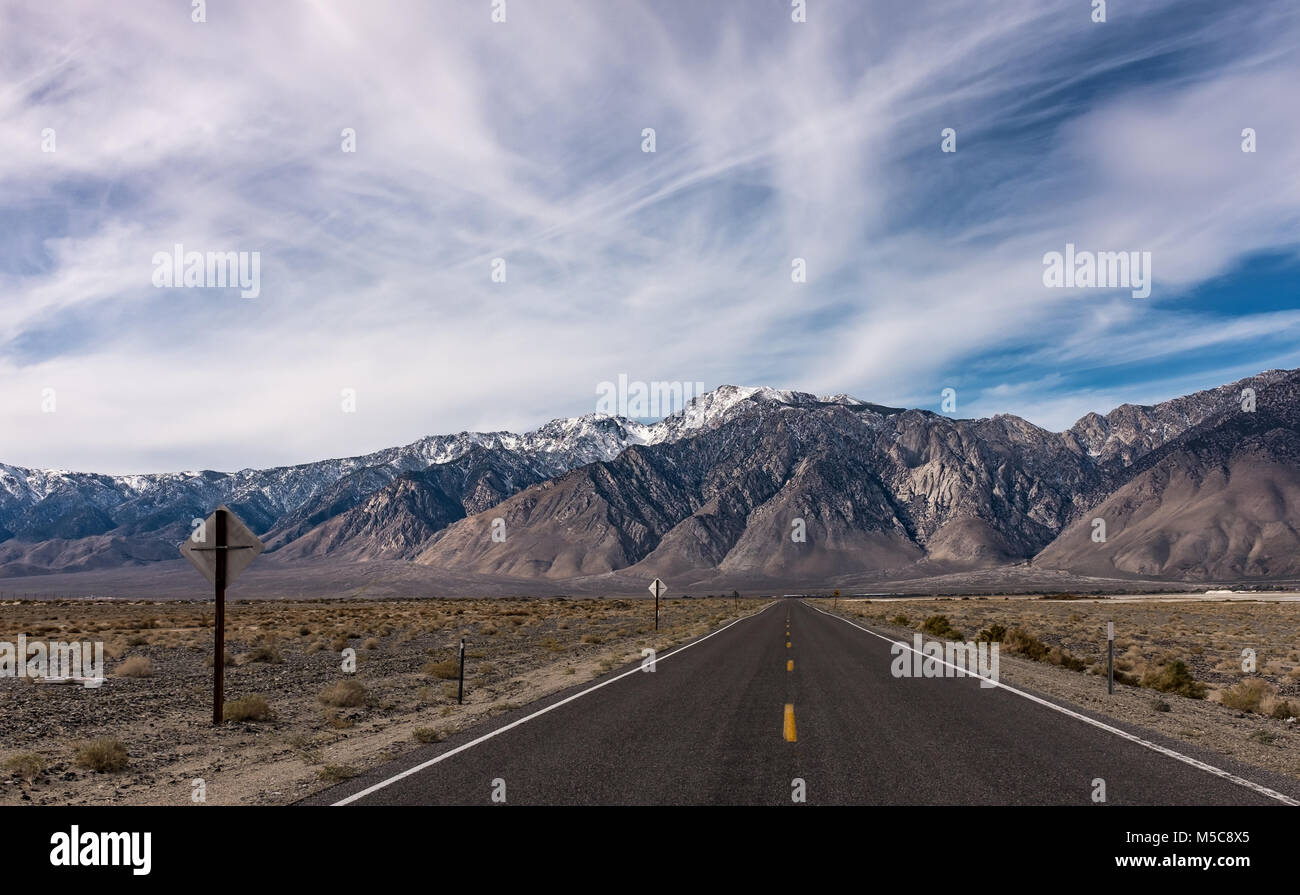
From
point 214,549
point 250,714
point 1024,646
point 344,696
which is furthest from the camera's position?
point 1024,646

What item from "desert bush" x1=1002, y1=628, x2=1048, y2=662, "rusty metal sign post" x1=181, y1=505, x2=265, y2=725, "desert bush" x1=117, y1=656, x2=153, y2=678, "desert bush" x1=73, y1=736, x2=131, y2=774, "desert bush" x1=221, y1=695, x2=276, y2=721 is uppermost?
"rusty metal sign post" x1=181, y1=505, x2=265, y2=725

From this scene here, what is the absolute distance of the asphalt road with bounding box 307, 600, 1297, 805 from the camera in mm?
7684

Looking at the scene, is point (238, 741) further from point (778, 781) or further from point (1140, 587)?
point (1140, 587)

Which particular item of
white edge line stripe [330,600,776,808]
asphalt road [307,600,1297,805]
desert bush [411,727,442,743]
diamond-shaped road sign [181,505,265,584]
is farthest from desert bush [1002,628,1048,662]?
diamond-shaped road sign [181,505,265,584]

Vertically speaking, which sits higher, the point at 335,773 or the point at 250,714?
the point at 335,773

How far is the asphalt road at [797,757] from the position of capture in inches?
303

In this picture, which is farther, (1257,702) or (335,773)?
(1257,702)

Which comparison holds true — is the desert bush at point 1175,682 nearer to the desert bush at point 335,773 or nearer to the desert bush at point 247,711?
the desert bush at point 335,773

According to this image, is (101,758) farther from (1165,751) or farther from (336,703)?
(1165,751)

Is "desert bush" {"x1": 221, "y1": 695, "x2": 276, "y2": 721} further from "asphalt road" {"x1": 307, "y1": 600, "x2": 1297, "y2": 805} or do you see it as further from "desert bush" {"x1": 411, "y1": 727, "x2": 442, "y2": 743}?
"asphalt road" {"x1": 307, "y1": 600, "x2": 1297, "y2": 805}

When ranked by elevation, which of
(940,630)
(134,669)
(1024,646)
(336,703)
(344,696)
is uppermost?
(344,696)

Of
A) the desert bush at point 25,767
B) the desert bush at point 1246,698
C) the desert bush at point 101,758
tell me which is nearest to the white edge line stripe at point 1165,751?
the desert bush at point 1246,698

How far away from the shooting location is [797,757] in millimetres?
9352

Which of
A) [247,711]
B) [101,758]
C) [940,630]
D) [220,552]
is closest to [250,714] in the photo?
[247,711]
